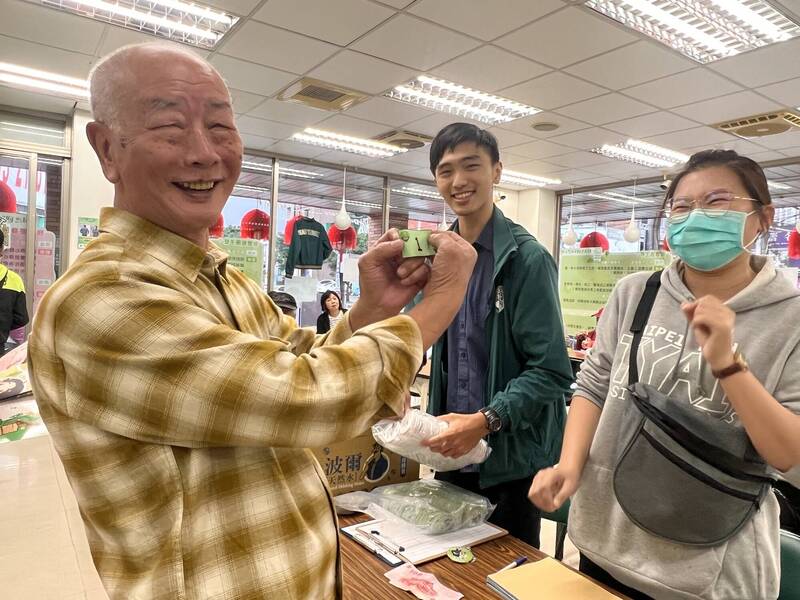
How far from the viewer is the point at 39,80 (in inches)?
178

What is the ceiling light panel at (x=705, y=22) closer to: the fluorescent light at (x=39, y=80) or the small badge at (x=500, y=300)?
the small badge at (x=500, y=300)

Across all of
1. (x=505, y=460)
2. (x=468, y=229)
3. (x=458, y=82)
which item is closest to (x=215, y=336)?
(x=505, y=460)

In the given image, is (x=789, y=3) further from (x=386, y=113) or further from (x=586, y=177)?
(x=586, y=177)

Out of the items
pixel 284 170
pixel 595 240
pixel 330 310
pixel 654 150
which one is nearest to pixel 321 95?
pixel 330 310

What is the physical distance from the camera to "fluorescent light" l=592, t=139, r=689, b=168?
19.5 feet

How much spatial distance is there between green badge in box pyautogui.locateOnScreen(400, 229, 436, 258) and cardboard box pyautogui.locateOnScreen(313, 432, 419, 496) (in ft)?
2.43

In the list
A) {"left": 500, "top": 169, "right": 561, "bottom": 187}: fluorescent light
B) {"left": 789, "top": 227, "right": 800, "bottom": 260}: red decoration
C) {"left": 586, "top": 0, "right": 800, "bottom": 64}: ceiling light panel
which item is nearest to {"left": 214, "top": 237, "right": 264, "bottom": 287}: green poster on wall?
{"left": 500, "top": 169, "right": 561, "bottom": 187}: fluorescent light

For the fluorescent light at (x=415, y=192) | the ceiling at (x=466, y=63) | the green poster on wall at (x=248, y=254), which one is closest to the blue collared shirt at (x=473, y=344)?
the ceiling at (x=466, y=63)

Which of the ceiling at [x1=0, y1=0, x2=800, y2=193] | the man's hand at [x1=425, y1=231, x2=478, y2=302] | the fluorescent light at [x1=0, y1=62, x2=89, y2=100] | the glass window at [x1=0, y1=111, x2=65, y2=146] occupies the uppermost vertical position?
the ceiling at [x1=0, y1=0, x2=800, y2=193]

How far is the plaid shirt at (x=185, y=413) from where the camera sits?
1.94 feet

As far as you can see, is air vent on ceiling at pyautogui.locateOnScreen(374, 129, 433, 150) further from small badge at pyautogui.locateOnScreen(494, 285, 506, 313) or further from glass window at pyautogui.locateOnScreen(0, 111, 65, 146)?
small badge at pyautogui.locateOnScreen(494, 285, 506, 313)

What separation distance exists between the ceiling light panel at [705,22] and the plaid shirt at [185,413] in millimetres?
3211

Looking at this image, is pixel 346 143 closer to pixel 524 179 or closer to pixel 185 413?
pixel 524 179

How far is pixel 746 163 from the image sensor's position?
1.22 metres
